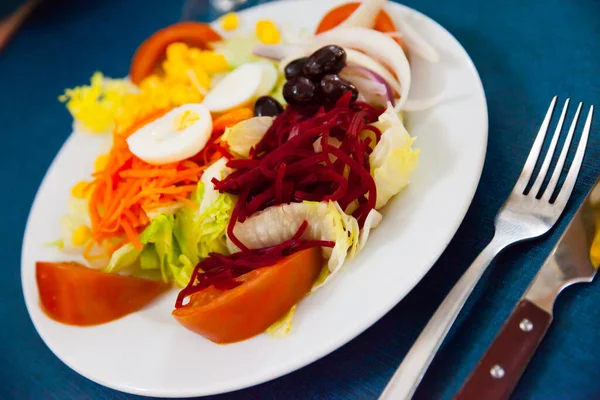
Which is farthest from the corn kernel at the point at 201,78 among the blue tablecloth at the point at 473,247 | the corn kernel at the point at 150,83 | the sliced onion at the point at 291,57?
the blue tablecloth at the point at 473,247

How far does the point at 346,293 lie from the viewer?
114 centimetres

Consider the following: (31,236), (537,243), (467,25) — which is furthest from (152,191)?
(467,25)

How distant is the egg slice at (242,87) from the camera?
1.71 meters

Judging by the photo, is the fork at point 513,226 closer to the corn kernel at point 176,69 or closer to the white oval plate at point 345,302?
the white oval plate at point 345,302

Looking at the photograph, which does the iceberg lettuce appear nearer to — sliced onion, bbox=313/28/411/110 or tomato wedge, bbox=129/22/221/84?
sliced onion, bbox=313/28/411/110

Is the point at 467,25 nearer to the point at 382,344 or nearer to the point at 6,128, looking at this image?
the point at 382,344

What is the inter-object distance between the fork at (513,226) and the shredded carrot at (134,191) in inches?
29.7

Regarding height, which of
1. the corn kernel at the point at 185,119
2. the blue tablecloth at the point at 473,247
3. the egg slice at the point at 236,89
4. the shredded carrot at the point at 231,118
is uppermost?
the corn kernel at the point at 185,119

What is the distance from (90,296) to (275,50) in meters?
0.97

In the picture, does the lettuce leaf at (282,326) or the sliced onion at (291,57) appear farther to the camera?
the sliced onion at (291,57)

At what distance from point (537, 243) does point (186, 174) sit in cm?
95

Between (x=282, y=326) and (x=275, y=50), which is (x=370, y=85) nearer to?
(x=275, y=50)

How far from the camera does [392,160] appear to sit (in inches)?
48.1

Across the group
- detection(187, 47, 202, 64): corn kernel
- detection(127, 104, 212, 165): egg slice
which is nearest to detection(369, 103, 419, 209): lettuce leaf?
detection(127, 104, 212, 165): egg slice
